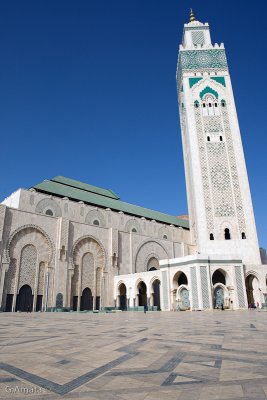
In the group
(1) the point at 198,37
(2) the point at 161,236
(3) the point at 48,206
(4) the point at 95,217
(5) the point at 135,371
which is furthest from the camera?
(1) the point at 198,37

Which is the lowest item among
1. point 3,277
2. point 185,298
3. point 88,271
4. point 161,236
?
point 185,298

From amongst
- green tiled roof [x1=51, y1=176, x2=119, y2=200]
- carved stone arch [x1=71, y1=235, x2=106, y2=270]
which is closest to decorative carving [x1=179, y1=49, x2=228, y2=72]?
green tiled roof [x1=51, y1=176, x2=119, y2=200]

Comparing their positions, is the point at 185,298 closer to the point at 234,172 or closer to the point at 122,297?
the point at 122,297

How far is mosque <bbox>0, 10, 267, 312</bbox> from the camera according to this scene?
22641mm

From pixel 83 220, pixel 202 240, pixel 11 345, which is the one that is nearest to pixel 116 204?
pixel 83 220

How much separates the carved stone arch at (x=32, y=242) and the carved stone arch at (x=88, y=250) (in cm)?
226

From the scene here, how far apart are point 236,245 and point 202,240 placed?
11.0ft

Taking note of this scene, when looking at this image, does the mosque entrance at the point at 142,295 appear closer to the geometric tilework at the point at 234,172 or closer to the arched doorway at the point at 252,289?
the arched doorway at the point at 252,289

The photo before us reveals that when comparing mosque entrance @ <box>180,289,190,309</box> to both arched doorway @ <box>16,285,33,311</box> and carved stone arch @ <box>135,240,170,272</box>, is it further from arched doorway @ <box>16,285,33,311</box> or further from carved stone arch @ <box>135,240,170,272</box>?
arched doorway @ <box>16,285,33,311</box>

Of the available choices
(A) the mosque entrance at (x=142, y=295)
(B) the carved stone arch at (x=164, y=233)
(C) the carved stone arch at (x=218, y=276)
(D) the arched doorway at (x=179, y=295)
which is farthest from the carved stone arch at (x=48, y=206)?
(C) the carved stone arch at (x=218, y=276)

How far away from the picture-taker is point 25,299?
21.9m

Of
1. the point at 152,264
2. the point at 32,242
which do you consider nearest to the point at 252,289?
the point at 152,264

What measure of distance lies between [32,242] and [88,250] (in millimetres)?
5373

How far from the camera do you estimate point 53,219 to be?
24859 mm
